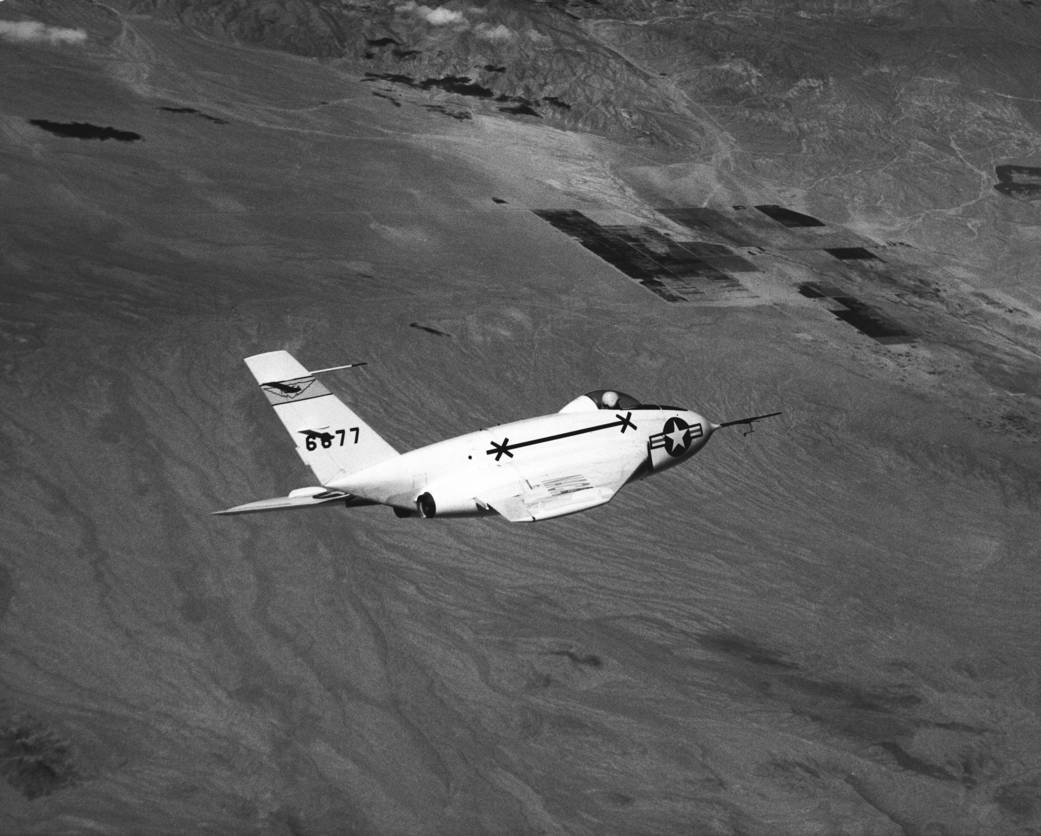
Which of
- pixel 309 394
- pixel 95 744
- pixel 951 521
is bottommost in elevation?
pixel 95 744

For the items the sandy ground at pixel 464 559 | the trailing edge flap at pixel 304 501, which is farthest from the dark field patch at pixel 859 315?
the trailing edge flap at pixel 304 501

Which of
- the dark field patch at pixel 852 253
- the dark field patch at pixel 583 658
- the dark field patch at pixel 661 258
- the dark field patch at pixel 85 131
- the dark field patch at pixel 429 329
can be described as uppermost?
the dark field patch at pixel 852 253

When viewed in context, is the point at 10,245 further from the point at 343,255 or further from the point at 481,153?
the point at 481,153

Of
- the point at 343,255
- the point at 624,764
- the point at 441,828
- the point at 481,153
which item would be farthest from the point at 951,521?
the point at 481,153

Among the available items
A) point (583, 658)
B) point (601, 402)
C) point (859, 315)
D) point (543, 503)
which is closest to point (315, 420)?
point (543, 503)

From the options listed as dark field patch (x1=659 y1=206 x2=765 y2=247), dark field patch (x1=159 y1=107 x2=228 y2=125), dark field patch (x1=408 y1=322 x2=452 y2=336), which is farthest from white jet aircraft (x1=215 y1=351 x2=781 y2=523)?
dark field patch (x1=159 y1=107 x2=228 y2=125)

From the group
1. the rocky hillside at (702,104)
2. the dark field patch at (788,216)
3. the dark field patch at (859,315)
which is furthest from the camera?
the rocky hillside at (702,104)

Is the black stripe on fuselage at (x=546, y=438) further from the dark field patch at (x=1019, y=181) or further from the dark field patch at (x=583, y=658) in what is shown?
the dark field patch at (x=1019, y=181)
